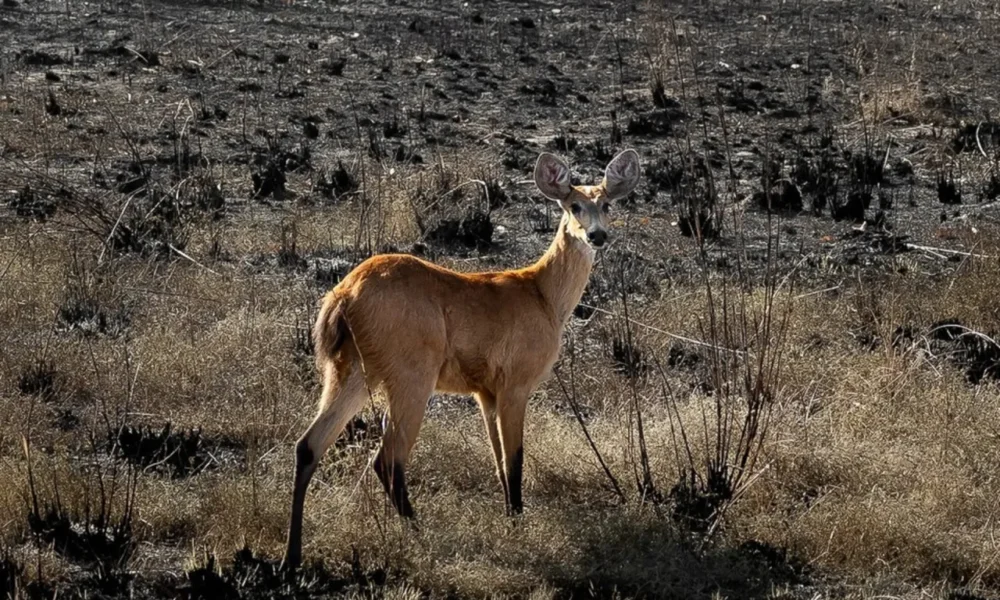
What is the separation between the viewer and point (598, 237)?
7.55 m

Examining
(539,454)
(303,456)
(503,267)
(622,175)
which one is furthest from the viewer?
(503,267)

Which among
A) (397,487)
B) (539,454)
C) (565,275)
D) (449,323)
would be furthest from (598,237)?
(397,487)

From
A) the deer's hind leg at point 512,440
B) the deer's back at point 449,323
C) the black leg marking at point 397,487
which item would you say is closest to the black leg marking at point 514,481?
the deer's hind leg at point 512,440

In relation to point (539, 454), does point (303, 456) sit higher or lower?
higher

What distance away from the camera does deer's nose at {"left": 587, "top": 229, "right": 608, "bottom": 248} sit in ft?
24.8

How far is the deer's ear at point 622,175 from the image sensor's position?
8.13m

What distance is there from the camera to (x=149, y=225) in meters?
12.2

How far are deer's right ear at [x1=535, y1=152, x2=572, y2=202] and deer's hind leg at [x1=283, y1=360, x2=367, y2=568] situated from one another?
1.52 meters

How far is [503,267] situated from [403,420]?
16.2 feet

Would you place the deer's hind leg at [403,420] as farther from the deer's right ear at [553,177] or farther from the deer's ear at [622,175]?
the deer's ear at [622,175]

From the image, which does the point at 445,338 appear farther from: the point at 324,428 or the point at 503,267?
the point at 503,267

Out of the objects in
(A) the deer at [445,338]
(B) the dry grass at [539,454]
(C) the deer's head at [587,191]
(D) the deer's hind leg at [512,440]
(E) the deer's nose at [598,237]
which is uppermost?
(C) the deer's head at [587,191]

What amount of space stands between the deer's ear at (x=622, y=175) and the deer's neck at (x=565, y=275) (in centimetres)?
37

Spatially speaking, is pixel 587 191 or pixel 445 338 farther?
pixel 587 191
